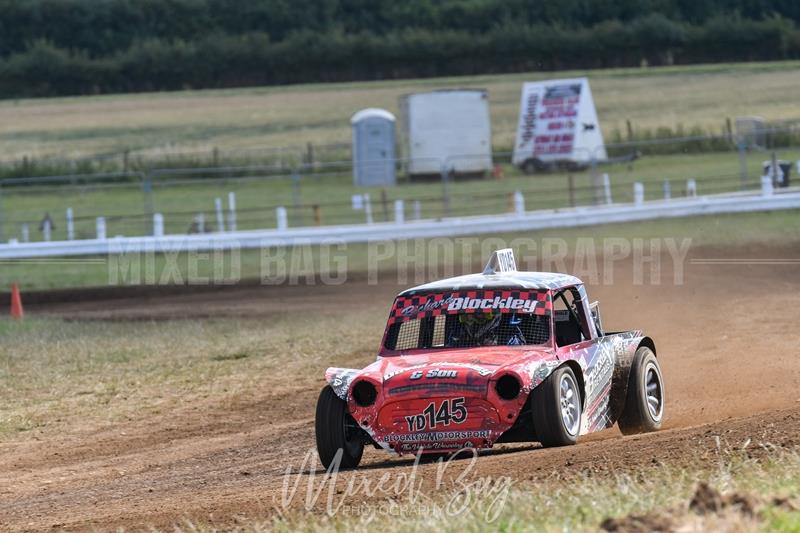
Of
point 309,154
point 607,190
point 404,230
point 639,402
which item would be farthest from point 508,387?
point 309,154

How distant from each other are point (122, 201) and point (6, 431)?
2944 cm

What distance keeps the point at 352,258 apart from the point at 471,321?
60.5 ft

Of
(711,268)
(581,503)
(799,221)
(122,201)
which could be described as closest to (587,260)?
(711,268)

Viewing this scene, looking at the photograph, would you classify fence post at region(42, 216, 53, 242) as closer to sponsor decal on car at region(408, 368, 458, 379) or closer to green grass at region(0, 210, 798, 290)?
green grass at region(0, 210, 798, 290)

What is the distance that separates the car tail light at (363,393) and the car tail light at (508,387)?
2.76 feet

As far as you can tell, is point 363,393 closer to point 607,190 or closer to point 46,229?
point 607,190

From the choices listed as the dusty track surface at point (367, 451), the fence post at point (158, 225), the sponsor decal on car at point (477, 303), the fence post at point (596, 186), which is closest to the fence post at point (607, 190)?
the fence post at point (596, 186)

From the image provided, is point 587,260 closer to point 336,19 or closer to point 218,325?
point 218,325

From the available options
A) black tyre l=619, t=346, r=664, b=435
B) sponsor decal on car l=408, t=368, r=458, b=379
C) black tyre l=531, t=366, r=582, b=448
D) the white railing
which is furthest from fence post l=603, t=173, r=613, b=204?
sponsor decal on car l=408, t=368, r=458, b=379

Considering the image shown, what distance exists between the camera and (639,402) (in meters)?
9.80

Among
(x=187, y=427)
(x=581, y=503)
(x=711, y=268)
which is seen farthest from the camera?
(x=711, y=268)

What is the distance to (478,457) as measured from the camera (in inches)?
345

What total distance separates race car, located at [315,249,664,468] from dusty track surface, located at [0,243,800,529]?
0.80 ft

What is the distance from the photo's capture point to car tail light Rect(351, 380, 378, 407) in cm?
885
